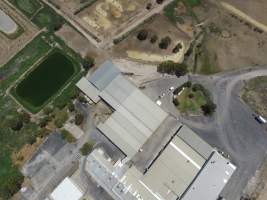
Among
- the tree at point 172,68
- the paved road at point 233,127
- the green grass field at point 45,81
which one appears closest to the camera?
the paved road at point 233,127

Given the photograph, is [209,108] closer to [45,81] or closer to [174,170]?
[174,170]

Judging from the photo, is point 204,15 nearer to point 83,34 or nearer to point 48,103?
point 83,34

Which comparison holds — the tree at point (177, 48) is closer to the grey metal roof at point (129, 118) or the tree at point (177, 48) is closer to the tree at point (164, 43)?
the tree at point (164, 43)

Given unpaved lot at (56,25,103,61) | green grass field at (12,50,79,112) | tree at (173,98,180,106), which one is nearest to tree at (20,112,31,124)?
green grass field at (12,50,79,112)

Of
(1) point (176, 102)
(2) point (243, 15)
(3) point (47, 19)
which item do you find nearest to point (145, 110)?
(1) point (176, 102)

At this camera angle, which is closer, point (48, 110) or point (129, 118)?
point (129, 118)

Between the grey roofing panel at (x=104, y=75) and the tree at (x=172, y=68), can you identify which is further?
the tree at (x=172, y=68)

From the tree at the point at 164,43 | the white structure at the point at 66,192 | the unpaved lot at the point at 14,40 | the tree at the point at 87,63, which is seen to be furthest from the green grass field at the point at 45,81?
the tree at the point at 164,43
